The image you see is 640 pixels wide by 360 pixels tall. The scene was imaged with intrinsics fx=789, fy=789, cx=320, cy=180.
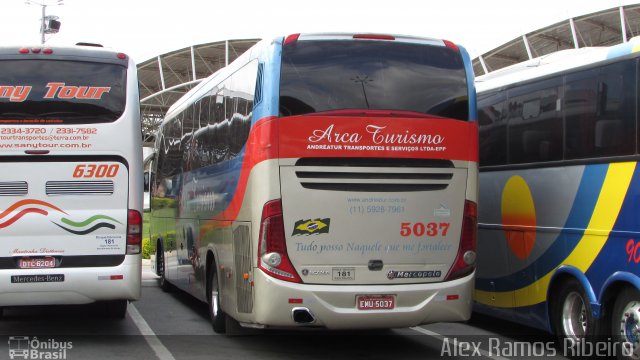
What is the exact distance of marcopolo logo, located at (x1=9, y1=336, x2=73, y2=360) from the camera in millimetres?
8702

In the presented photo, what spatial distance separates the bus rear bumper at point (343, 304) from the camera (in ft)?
25.6

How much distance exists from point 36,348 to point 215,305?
226 centimetres

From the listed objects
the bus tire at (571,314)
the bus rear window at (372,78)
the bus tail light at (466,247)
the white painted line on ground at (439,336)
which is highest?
the bus rear window at (372,78)

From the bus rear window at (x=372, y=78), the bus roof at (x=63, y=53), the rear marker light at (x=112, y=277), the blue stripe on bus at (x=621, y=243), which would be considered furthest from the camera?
the bus roof at (x=63, y=53)

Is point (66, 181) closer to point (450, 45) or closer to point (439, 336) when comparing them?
point (450, 45)

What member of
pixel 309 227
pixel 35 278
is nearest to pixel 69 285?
pixel 35 278

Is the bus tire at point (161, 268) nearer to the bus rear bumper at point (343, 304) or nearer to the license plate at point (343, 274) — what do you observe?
the bus rear bumper at point (343, 304)

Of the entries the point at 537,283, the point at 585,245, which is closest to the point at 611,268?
the point at 585,245

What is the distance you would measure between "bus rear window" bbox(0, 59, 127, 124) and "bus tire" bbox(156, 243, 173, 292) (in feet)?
20.4

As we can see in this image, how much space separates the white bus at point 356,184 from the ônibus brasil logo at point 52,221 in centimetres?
176

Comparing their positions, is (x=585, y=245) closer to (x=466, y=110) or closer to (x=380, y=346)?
(x=466, y=110)

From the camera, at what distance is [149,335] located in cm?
1020

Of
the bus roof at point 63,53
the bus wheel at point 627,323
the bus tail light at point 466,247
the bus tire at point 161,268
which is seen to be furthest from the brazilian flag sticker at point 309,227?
the bus tire at point 161,268

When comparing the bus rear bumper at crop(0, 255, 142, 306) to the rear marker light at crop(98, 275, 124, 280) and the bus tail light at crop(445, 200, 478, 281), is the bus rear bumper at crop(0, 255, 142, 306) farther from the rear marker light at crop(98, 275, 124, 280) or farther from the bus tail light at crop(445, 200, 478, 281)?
the bus tail light at crop(445, 200, 478, 281)
